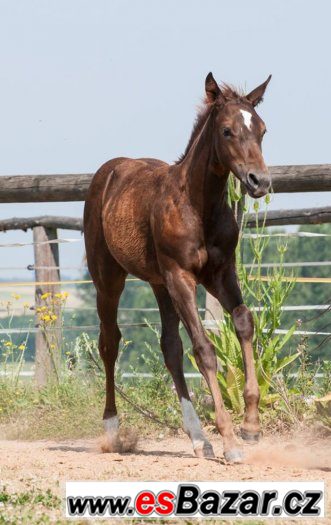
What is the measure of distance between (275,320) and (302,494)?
296cm

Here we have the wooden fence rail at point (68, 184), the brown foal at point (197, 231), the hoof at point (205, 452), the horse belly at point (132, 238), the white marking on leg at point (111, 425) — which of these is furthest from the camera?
the wooden fence rail at point (68, 184)

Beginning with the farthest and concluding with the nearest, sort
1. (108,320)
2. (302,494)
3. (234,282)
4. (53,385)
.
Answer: (53,385) → (108,320) → (234,282) → (302,494)

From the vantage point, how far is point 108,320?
7453 millimetres

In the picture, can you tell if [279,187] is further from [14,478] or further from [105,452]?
[14,478]

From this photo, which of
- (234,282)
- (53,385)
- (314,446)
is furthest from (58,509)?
(53,385)

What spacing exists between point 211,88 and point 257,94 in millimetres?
293

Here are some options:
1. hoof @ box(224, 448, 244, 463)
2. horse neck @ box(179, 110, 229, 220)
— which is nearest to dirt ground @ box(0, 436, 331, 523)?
hoof @ box(224, 448, 244, 463)

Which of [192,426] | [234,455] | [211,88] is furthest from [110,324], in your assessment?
[211,88]

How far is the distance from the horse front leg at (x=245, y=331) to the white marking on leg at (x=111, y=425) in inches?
57.0

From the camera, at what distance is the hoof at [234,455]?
18.9 feet

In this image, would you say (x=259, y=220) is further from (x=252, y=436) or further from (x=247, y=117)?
(x=252, y=436)

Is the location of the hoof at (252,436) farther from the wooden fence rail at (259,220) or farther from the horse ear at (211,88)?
the wooden fence rail at (259,220)

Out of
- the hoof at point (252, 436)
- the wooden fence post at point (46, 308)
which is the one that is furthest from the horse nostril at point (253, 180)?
the wooden fence post at point (46, 308)

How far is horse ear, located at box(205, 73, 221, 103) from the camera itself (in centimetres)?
613
